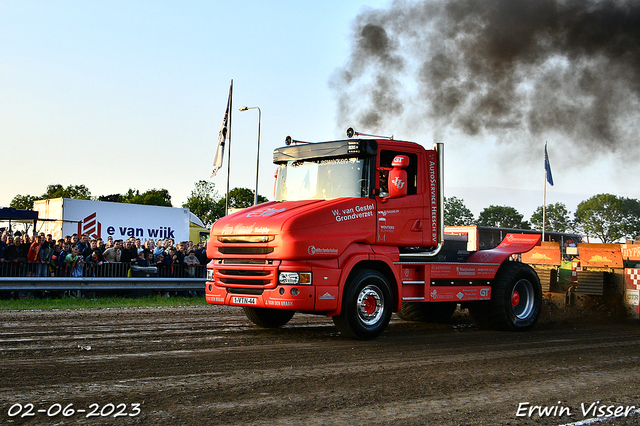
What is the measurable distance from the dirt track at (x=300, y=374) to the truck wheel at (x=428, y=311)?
57.1 inches

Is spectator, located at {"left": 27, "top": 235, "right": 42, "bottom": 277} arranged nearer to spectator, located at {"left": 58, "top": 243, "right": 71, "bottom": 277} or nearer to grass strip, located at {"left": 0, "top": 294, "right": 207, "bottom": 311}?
spectator, located at {"left": 58, "top": 243, "right": 71, "bottom": 277}

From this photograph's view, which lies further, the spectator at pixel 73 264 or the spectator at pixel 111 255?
the spectator at pixel 111 255

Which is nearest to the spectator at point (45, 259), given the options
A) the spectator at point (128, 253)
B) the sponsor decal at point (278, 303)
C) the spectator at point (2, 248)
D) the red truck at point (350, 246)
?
the spectator at point (2, 248)

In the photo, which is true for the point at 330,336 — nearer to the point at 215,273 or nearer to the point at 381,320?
the point at 381,320

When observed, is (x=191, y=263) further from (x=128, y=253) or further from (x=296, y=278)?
(x=296, y=278)

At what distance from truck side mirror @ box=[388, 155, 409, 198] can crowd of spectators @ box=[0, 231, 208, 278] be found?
10.4m

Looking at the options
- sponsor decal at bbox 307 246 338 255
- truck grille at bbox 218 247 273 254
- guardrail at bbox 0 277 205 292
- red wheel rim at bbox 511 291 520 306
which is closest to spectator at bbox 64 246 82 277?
guardrail at bbox 0 277 205 292

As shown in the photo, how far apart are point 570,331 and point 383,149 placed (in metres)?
4.76

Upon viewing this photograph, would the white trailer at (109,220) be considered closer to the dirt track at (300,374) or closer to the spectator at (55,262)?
the spectator at (55,262)

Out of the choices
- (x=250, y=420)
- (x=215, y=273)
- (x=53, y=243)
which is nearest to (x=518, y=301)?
(x=215, y=273)

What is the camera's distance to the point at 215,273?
9.52m

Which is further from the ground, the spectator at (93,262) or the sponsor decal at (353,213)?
the sponsor decal at (353,213)

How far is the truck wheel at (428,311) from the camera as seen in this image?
39.2 feet

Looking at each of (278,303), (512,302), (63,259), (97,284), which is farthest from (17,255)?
(512,302)
